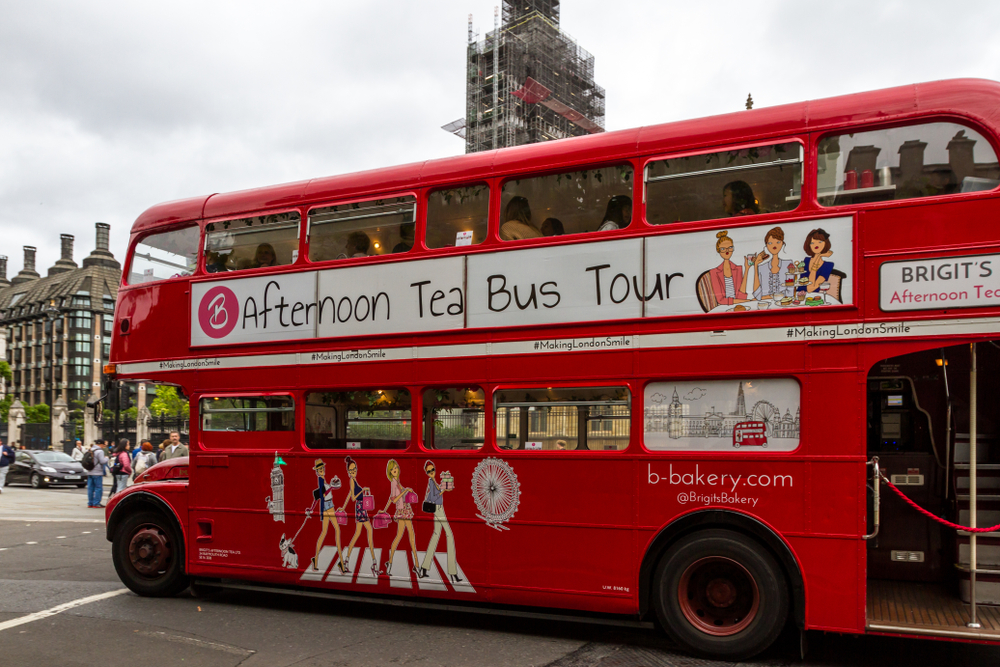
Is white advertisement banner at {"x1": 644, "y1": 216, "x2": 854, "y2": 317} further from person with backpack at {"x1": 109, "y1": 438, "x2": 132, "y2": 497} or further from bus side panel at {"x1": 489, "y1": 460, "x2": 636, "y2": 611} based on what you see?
person with backpack at {"x1": 109, "y1": 438, "x2": 132, "y2": 497}

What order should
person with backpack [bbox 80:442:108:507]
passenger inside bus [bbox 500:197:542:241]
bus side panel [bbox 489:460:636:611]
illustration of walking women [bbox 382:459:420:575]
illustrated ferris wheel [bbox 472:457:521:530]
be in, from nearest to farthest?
1. bus side panel [bbox 489:460:636:611]
2. illustrated ferris wheel [bbox 472:457:521:530]
3. passenger inside bus [bbox 500:197:542:241]
4. illustration of walking women [bbox 382:459:420:575]
5. person with backpack [bbox 80:442:108:507]

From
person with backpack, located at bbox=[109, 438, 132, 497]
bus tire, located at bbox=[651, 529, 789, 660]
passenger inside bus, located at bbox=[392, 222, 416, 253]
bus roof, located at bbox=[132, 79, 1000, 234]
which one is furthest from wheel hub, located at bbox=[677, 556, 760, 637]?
person with backpack, located at bbox=[109, 438, 132, 497]

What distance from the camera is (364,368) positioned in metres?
7.66

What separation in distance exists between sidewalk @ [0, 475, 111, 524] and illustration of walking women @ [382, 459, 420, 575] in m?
10.8

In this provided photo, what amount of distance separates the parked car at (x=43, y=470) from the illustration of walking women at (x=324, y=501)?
2112 centimetres

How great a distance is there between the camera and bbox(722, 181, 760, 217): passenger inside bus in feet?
20.4

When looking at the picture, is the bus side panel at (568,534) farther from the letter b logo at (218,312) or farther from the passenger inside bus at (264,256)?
the letter b logo at (218,312)

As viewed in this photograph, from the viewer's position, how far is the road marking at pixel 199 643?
6.50 metres

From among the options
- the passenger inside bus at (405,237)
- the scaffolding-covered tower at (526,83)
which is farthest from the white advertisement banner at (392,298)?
the scaffolding-covered tower at (526,83)

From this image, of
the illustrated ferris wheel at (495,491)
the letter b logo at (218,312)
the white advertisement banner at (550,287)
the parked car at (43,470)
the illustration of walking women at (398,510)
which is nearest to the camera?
the white advertisement banner at (550,287)

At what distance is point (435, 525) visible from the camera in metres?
7.26

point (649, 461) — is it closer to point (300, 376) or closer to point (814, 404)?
point (814, 404)

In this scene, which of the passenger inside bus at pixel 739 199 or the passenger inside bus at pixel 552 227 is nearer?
the passenger inside bus at pixel 739 199

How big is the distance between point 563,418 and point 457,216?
2.13 metres
